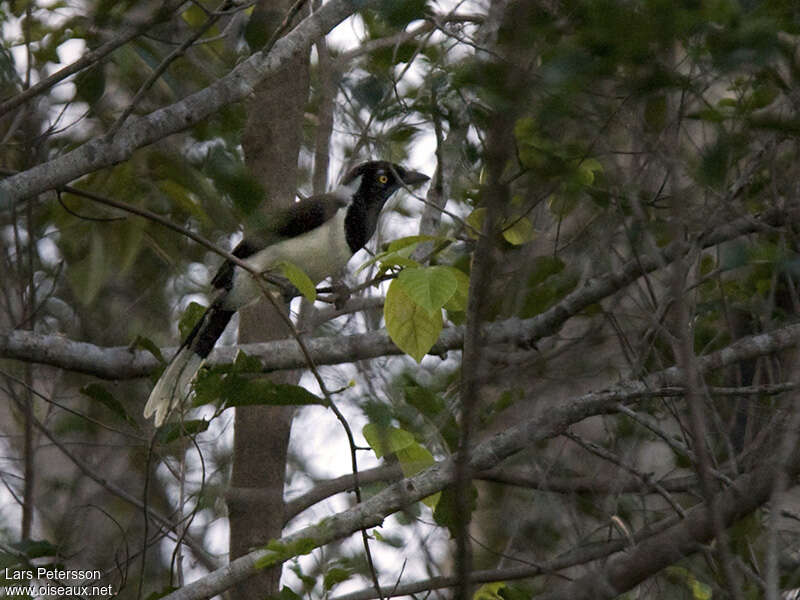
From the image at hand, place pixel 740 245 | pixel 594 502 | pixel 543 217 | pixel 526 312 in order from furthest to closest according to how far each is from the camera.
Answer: pixel 543 217 → pixel 526 312 → pixel 594 502 → pixel 740 245

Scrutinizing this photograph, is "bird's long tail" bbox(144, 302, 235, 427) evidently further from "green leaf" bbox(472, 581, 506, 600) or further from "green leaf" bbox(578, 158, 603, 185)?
"green leaf" bbox(578, 158, 603, 185)

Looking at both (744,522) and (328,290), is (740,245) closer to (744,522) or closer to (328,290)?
(744,522)

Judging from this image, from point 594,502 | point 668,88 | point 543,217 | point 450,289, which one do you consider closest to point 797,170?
point 668,88

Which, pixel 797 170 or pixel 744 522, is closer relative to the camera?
pixel 797 170

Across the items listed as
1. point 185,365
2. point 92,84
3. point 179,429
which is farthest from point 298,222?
point 179,429

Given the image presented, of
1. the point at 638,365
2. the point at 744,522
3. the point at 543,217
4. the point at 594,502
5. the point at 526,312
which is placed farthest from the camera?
the point at 543,217

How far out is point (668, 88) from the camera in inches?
82.0

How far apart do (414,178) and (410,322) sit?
63.2 inches

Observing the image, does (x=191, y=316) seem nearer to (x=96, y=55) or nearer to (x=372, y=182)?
(x=96, y=55)

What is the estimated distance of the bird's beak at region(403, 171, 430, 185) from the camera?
414 centimetres

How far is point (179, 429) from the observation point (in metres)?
3.01

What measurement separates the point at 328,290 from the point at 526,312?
0.73m

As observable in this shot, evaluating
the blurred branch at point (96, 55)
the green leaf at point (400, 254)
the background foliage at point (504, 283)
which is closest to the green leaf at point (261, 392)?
the background foliage at point (504, 283)

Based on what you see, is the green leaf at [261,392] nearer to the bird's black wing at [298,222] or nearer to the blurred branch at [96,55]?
the blurred branch at [96,55]
